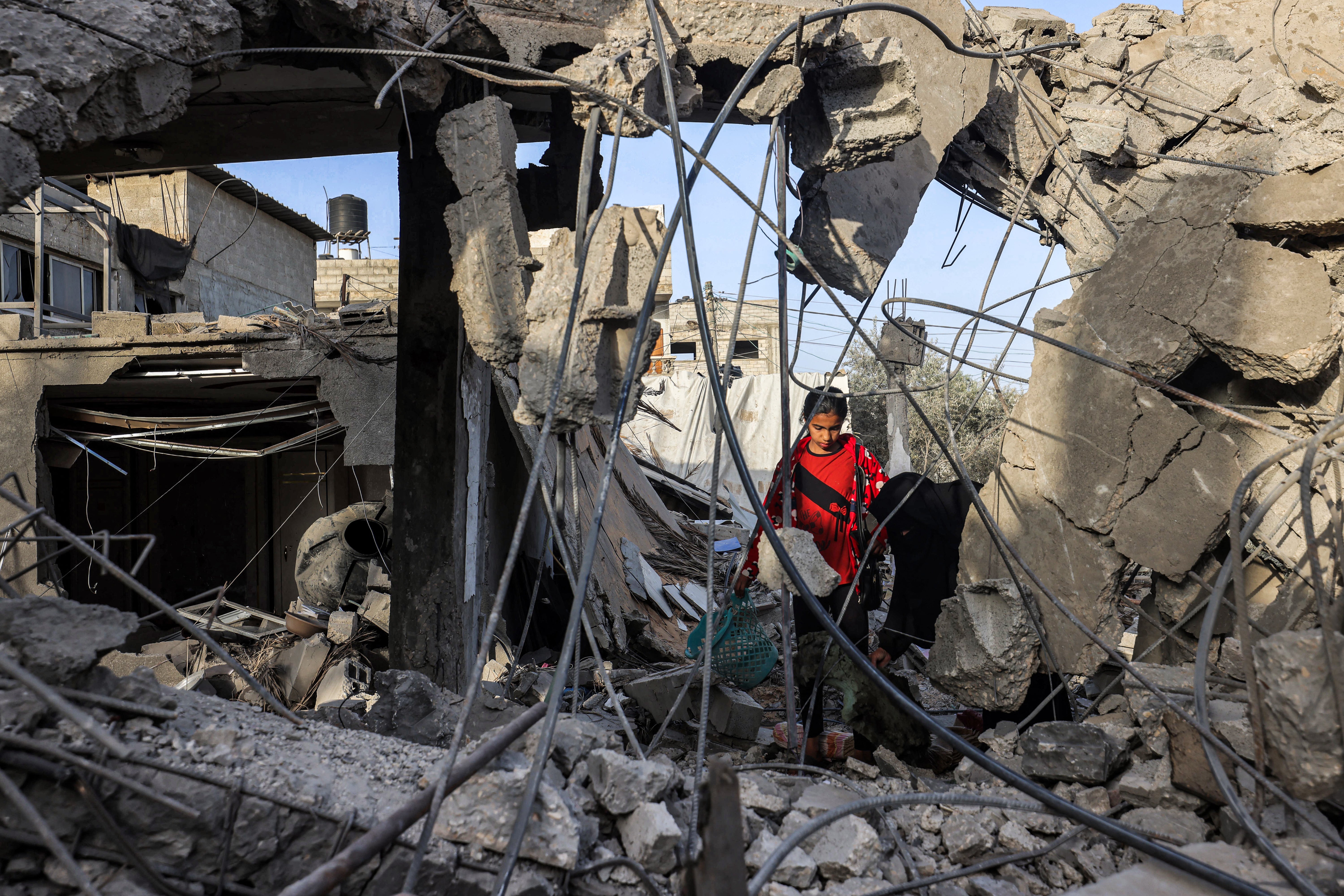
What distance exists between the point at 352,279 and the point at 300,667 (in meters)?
9.90

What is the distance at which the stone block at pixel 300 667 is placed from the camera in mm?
6242

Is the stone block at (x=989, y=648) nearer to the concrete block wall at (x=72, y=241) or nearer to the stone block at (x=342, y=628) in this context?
the stone block at (x=342, y=628)

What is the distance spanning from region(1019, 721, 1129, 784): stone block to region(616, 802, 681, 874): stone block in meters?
1.70

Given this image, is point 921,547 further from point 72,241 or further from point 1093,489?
point 72,241

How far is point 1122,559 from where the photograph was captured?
4016 millimetres

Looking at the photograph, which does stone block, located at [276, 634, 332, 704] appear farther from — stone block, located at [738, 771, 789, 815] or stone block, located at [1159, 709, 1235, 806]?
stone block, located at [1159, 709, 1235, 806]

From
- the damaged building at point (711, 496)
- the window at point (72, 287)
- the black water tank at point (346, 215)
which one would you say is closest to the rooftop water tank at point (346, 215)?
the black water tank at point (346, 215)

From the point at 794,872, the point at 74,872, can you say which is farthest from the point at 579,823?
the point at 74,872

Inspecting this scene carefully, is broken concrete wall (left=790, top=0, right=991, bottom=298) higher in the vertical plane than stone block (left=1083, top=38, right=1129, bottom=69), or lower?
lower

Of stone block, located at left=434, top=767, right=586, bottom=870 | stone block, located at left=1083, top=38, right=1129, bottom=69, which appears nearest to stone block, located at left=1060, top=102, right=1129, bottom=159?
stone block, located at left=1083, top=38, right=1129, bottom=69

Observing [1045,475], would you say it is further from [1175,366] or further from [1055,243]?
[1055,243]

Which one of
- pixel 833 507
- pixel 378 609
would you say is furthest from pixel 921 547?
pixel 378 609

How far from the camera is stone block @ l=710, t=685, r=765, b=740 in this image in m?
4.81

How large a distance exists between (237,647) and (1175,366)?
7.04m
